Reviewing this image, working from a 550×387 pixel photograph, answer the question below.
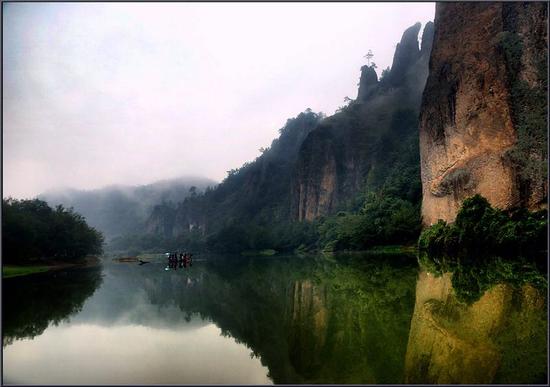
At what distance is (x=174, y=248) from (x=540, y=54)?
5310 inches

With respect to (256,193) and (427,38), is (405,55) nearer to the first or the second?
(427,38)

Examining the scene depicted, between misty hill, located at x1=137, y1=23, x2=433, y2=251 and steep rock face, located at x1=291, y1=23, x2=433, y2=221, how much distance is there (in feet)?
0.71

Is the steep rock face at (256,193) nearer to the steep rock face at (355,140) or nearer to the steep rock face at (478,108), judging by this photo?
the steep rock face at (355,140)

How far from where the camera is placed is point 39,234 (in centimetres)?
4269

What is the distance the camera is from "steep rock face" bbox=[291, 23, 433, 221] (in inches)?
3418

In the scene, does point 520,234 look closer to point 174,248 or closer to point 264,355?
point 264,355

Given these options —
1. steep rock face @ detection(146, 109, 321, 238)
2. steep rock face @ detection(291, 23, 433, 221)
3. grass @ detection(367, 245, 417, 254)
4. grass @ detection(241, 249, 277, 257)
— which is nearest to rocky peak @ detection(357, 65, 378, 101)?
steep rock face @ detection(291, 23, 433, 221)

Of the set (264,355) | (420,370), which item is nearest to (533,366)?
(420,370)

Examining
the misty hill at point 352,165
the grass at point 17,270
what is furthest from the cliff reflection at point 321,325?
the misty hill at point 352,165

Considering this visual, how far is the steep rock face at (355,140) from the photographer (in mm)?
Result: 86812

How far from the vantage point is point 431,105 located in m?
45.9

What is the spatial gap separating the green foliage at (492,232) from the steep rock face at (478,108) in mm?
2109

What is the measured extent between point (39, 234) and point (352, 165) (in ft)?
213

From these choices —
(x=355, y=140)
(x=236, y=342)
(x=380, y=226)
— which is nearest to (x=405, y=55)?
(x=355, y=140)
